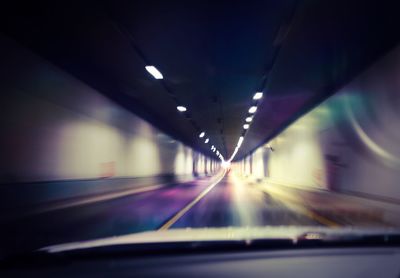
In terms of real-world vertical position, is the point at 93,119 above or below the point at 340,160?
above

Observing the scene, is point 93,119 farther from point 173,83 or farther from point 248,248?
point 248,248

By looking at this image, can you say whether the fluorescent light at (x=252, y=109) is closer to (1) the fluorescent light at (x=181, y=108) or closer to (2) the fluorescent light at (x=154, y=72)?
(1) the fluorescent light at (x=181, y=108)

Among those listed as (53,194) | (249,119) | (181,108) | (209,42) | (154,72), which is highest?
(249,119)

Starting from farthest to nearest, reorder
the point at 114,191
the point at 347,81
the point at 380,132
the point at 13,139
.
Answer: the point at 114,191 < the point at 347,81 < the point at 380,132 < the point at 13,139

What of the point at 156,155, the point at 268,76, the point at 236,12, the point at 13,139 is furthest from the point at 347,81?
the point at 156,155

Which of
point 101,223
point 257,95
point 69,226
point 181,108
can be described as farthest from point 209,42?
point 181,108

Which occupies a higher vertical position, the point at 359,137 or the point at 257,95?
the point at 257,95

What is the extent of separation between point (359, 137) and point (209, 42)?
6532 millimetres

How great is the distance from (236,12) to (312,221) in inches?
216

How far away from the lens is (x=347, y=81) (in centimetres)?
1530

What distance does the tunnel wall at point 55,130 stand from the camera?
34.0 ft

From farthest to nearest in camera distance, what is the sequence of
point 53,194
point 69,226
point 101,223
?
point 53,194, point 101,223, point 69,226

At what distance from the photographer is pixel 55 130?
12.9 meters

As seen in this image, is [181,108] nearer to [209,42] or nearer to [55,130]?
[55,130]
